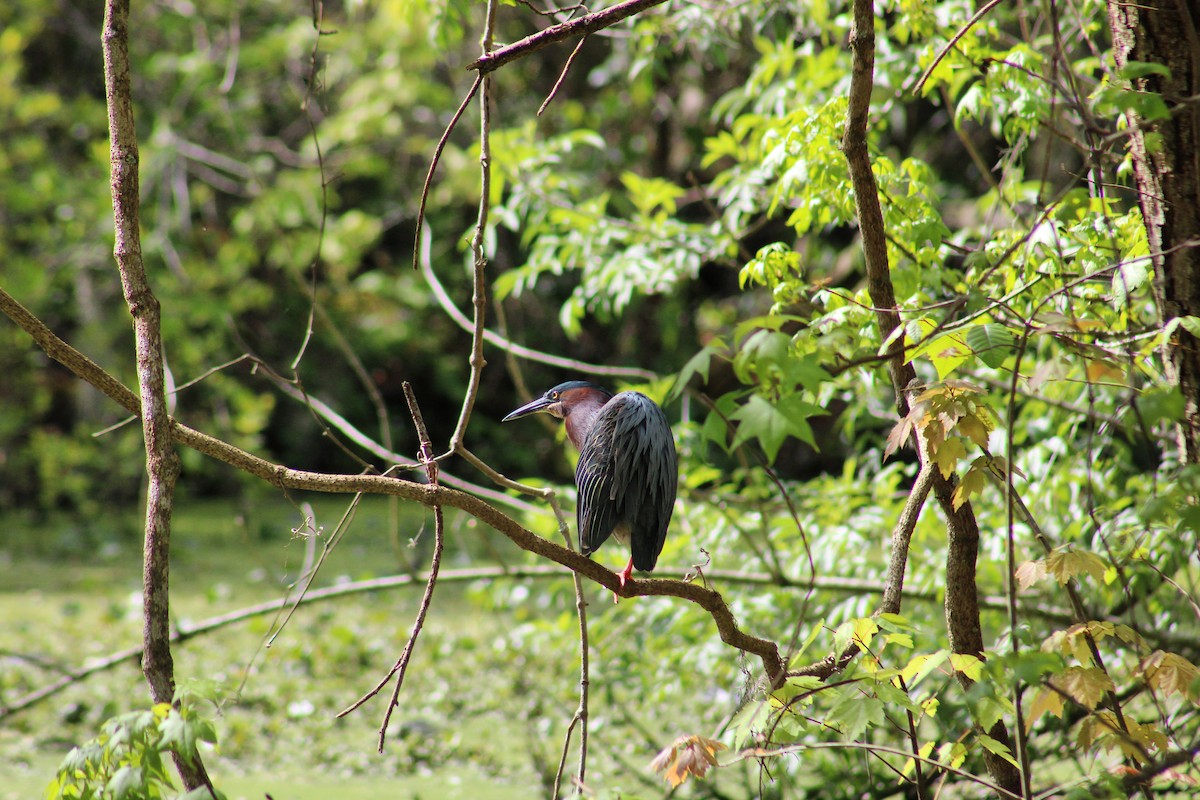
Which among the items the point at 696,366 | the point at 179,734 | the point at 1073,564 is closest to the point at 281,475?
the point at 179,734

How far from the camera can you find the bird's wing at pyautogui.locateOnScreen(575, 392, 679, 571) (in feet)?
5.26

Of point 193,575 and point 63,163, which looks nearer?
point 193,575

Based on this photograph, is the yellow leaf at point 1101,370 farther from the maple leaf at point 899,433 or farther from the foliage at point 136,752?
the foliage at point 136,752

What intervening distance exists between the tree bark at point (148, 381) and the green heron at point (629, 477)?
2.02ft

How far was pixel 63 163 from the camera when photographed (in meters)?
5.71

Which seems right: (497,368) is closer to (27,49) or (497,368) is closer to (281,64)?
(281,64)

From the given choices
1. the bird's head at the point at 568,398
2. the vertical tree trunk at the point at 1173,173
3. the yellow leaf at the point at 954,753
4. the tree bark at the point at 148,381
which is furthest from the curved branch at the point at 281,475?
the vertical tree trunk at the point at 1173,173

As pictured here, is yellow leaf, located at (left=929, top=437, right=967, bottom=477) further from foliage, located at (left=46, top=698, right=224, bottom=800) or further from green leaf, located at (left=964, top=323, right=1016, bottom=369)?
foliage, located at (left=46, top=698, right=224, bottom=800)

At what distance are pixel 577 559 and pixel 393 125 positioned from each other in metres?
4.99

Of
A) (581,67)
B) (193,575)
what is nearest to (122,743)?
(193,575)

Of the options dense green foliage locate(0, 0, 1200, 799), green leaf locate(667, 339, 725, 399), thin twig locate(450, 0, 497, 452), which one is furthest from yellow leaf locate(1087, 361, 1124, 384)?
thin twig locate(450, 0, 497, 452)

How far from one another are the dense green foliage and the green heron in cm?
12

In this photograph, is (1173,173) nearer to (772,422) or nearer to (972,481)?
(972,481)

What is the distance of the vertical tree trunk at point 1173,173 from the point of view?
1.37 m
